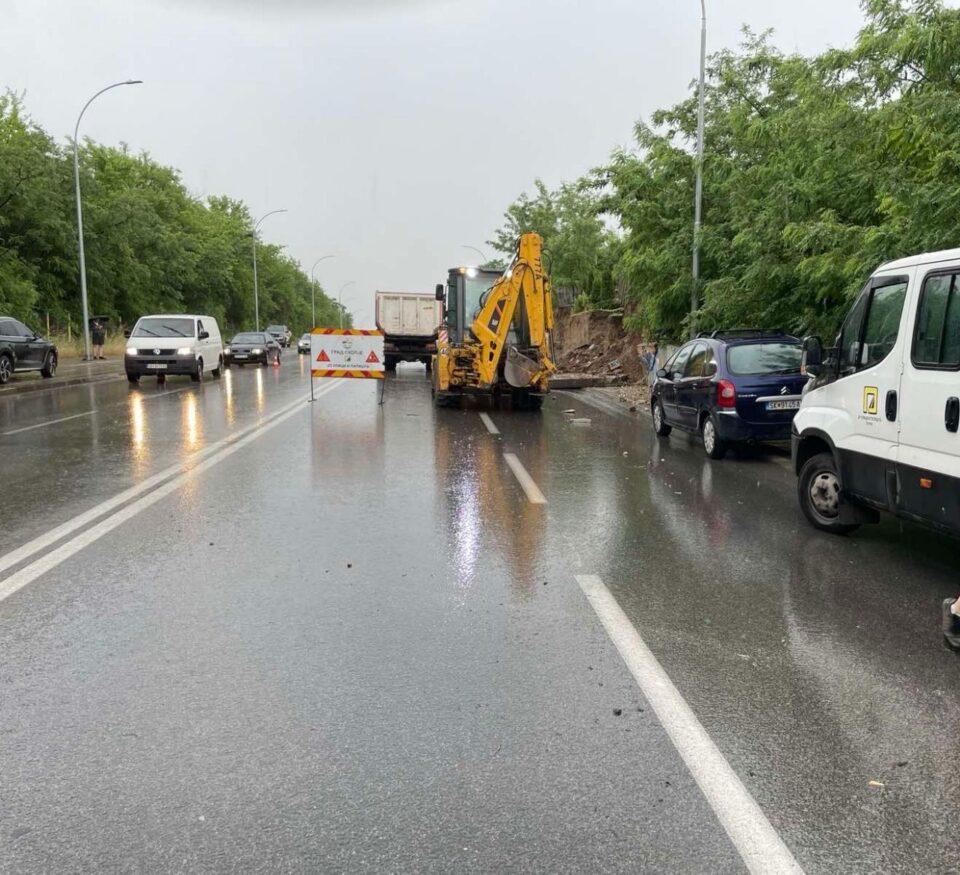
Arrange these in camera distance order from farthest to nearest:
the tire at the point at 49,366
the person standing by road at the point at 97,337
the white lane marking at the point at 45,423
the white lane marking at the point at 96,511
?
→ the person standing by road at the point at 97,337 < the tire at the point at 49,366 < the white lane marking at the point at 45,423 < the white lane marking at the point at 96,511

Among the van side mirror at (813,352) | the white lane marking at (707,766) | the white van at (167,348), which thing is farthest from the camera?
the white van at (167,348)

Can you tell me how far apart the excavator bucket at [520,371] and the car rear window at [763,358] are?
6.01 metres

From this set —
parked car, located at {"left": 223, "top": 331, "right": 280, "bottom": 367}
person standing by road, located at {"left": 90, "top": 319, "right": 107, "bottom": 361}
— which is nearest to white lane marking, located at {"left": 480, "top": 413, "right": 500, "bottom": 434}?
parked car, located at {"left": 223, "top": 331, "right": 280, "bottom": 367}

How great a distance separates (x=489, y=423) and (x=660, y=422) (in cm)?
315

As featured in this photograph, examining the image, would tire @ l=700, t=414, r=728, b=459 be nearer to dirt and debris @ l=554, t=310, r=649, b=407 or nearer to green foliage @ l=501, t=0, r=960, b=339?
green foliage @ l=501, t=0, r=960, b=339

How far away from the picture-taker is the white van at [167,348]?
23125 mm

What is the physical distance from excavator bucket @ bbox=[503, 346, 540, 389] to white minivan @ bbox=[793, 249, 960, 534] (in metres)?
9.59

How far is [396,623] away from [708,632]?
172 centimetres

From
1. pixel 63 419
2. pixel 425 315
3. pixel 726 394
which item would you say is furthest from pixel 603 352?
pixel 726 394

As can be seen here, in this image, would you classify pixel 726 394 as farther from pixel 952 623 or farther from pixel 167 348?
pixel 167 348

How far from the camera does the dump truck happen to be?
32.3 m

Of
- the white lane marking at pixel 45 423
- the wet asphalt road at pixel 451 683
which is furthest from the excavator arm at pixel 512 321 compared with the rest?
the wet asphalt road at pixel 451 683

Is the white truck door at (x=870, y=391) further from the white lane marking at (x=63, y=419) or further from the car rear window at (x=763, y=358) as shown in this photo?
the white lane marking at (x=63, y=419)

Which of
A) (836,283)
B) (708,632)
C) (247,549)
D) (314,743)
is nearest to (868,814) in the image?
(708,632)
